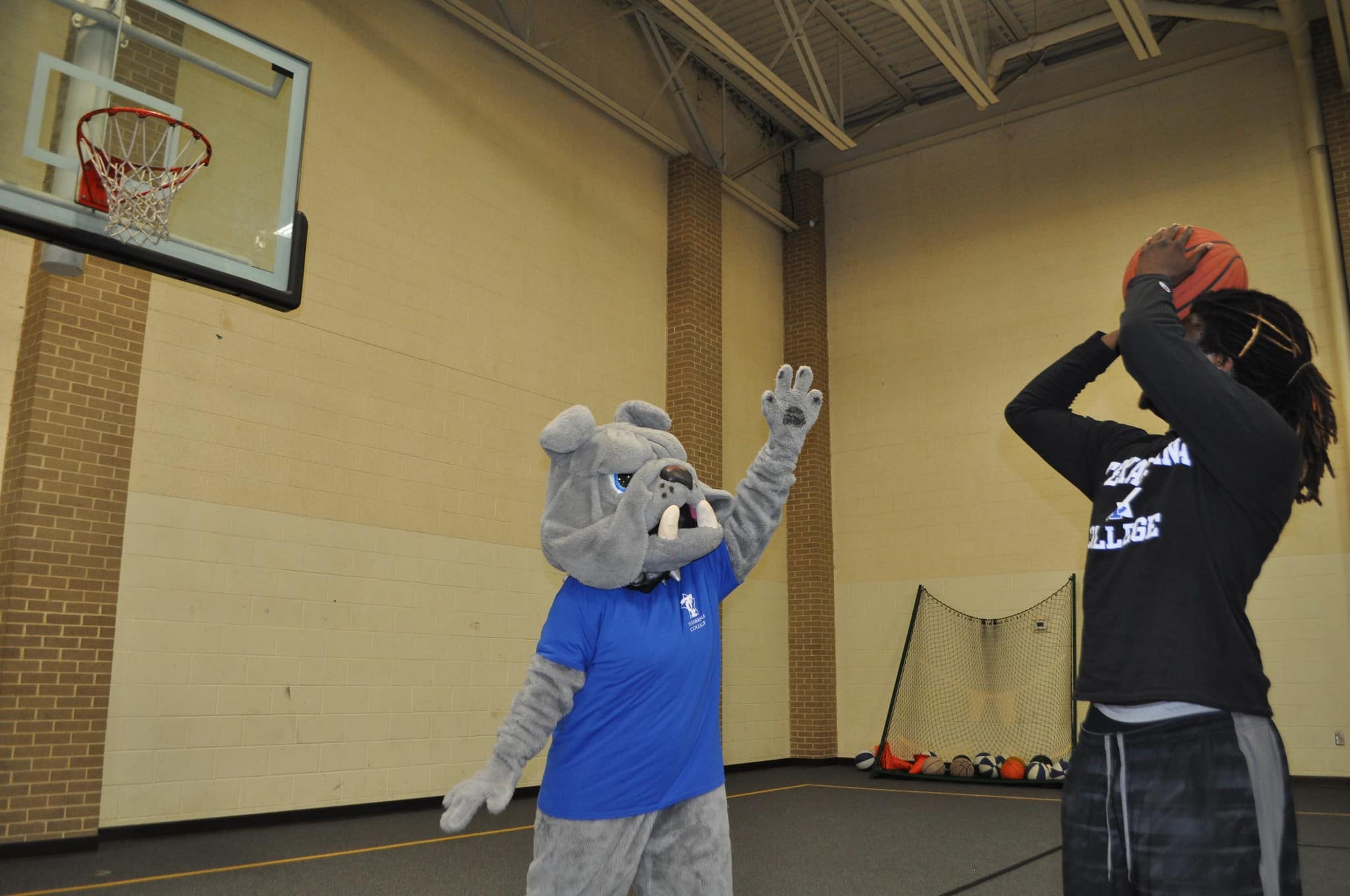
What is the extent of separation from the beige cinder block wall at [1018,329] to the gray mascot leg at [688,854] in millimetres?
8404

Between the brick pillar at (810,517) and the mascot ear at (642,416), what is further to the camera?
the brick pillar at (810,517)

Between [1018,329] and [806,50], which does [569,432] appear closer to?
[806,50]

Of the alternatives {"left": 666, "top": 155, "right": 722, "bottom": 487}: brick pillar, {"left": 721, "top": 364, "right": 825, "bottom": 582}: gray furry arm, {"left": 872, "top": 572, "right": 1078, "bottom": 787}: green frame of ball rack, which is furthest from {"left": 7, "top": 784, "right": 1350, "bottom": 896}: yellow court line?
{"left": 721, "top": 364, "right": 825, "bottom": 582}: gray furry arm

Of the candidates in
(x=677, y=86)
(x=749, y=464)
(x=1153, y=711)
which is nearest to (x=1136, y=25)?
(x=677, y=86)

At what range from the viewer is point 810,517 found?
11.6 metres

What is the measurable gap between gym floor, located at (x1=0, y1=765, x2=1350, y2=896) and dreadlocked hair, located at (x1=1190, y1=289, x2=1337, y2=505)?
137 inches

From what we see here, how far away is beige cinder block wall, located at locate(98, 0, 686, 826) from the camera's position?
20.6 ft

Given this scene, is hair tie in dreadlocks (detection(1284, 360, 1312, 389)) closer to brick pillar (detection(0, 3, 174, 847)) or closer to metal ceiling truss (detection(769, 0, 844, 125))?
brick pillar (detection(0, 3, 174, 847))

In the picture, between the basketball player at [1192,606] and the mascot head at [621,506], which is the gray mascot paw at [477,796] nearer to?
the mascot head at [621,506]

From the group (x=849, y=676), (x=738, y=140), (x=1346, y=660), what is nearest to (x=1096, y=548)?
(x=1346, y=660)

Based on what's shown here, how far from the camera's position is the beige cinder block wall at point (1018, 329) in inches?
361

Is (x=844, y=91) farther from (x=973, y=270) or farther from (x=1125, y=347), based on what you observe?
(x=1125, y=347)

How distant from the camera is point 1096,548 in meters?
1.82

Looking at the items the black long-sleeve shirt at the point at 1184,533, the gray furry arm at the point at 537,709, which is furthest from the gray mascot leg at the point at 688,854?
the black long-sleeve shirt at the point at 1184,533
